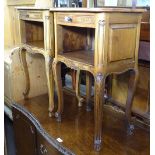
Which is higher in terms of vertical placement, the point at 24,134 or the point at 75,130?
the point at 75,130

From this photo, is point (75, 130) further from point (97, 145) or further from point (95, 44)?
point (95, 44)

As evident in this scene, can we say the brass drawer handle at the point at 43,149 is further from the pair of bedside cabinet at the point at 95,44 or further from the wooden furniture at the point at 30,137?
the pair of bedside cabinet at the point at 95,44

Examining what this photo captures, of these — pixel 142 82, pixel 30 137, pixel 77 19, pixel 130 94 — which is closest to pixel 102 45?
pixel 77 19

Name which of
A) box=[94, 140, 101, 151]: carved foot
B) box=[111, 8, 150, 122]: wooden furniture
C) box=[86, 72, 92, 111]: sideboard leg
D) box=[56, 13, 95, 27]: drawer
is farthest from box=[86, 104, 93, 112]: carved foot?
box=[56, 13, 95, 27]: drawer

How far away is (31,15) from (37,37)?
0.31 m

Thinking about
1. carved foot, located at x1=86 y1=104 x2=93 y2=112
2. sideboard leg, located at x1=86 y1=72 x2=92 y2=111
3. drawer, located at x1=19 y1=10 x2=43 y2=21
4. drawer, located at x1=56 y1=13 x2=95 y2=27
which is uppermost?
drawer, located at x1=19 y1=10 x2=43 y2=21

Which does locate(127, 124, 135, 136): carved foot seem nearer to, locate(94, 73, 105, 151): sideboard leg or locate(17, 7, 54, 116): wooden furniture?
locate(94, 73, 105, 151): sideboard leg

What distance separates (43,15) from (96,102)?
25.4 inches

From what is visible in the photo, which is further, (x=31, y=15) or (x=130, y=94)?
(x=31, y=15)

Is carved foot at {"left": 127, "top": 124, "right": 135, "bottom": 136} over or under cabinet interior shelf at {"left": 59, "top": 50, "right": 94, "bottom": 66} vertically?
under

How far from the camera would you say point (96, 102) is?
3.55 ft

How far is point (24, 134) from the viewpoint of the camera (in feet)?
5.36

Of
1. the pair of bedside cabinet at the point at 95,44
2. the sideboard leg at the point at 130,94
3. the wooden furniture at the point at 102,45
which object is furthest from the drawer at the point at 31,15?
the sideboard leg at the point at 130,94

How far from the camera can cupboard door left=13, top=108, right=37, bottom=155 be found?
1.52 meters
